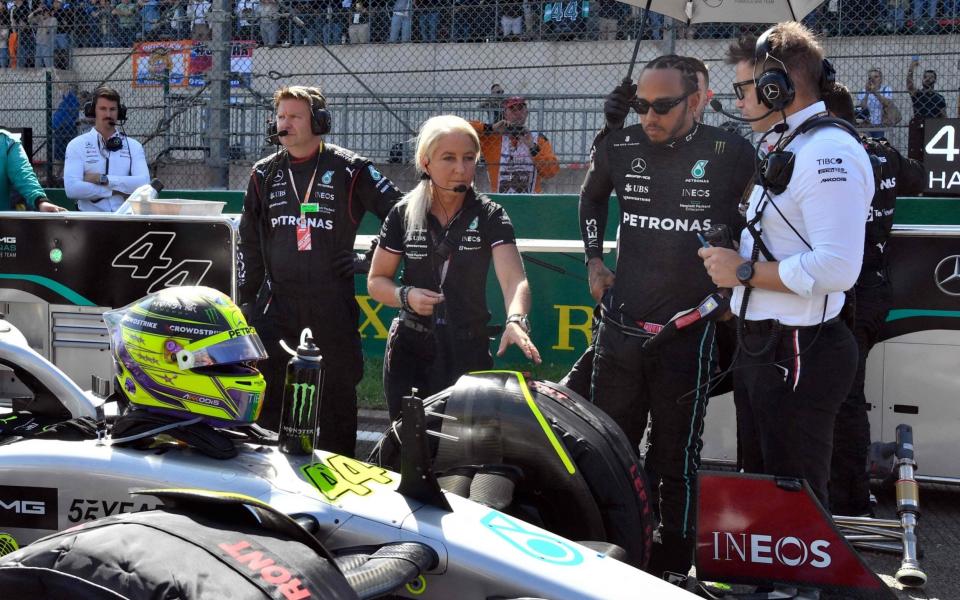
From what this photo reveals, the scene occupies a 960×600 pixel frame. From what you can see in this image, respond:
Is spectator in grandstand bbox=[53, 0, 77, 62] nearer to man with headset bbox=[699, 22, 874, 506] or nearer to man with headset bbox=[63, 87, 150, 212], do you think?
man with headset bbox=[63, 87, 150, 212]

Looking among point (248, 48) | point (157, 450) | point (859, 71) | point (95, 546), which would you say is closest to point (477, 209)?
point (157, 450)

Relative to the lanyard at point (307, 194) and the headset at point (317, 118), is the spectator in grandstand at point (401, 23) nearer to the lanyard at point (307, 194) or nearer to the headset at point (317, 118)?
the headset at point (317, 118)

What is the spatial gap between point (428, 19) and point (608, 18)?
1954 millimetres

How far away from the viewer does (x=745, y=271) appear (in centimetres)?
324

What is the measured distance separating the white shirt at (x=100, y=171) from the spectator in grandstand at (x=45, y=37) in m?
3.96

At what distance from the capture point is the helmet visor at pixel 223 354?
9.23 ft

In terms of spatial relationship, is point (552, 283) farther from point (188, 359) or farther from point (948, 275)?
point (188, 359)

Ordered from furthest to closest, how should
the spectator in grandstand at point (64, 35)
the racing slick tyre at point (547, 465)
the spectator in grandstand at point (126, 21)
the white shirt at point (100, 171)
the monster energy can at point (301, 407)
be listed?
the spectator in grandstand at point (126, 21), the spectator in grandstand at point (64, 35), the white shirt at point (100, 171), the racing slick tyre at point (547, 465), the monster energy can at point (301, 407)

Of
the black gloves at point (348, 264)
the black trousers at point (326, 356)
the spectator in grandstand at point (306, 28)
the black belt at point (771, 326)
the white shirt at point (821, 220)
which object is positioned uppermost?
the spectator in grandstand at point (306, 28)

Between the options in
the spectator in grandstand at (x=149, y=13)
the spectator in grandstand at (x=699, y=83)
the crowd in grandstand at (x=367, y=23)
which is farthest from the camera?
the spectator in grandstand at (x=149, y=13)

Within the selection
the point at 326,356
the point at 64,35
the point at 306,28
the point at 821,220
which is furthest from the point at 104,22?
the point at 821,220

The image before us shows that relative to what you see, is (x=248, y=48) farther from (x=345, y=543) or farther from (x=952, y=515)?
(x=345, y=543)

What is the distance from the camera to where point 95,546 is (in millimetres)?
1959

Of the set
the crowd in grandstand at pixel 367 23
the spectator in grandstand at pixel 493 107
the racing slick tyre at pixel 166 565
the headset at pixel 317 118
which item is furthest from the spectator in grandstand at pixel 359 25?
the racing slick tyre at pixel 166 565
